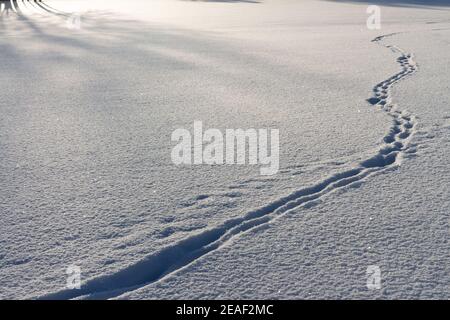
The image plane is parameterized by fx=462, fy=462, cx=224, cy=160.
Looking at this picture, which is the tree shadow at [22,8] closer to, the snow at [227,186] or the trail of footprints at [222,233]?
the snow at [227,186]

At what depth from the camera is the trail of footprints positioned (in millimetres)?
1339

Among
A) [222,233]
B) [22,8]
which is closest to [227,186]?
[222,233]

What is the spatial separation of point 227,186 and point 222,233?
0.36 m

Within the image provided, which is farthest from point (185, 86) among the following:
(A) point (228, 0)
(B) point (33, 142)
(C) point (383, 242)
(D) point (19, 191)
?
(A) point (228, 0)

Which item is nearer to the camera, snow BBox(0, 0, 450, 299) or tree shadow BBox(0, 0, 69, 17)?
snow BBox(0, 0, 450, 299)

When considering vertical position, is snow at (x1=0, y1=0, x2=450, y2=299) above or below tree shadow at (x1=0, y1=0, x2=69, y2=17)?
below

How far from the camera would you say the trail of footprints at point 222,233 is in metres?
1.34

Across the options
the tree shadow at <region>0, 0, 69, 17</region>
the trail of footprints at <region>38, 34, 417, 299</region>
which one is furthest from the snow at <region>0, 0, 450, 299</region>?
the tree shadow at <region>0, 0, 69, 17</region>

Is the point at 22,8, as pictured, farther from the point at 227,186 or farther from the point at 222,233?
the point at 222,233

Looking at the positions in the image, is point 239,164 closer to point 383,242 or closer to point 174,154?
point 174,154

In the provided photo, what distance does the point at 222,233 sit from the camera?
1.59m

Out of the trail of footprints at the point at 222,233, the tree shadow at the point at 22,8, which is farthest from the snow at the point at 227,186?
the tree shadow at the point at 22,8

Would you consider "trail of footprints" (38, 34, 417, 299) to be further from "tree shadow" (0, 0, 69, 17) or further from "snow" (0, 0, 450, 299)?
"tree shadow" (0, 0, 69, 17)
